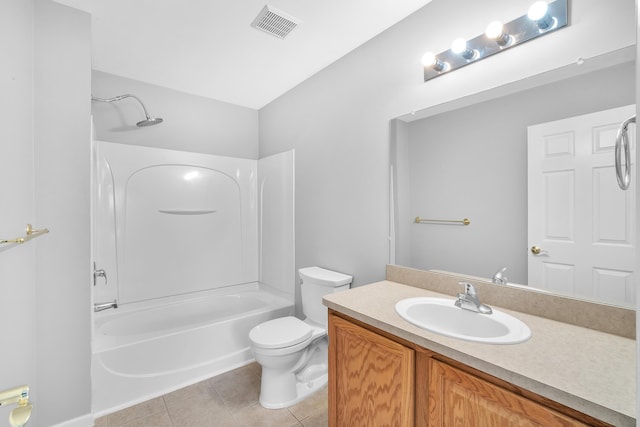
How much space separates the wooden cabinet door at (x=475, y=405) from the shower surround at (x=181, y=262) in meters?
1.81

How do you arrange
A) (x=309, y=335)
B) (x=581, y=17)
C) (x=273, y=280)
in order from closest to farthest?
(x=581, y=17) → (x=309, y=335) → (x=273, y=280)

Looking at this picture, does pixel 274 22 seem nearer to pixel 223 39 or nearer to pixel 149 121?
pixel 223 39

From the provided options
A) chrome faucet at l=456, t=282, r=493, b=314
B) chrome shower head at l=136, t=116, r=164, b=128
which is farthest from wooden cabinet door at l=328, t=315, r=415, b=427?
chrome shower head at l=136, t=116, r=164, b=128

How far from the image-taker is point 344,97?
2209 millimetres

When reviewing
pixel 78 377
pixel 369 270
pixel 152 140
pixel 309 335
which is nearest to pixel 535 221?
pixel 369 270

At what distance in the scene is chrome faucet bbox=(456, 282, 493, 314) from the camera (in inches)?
48.8

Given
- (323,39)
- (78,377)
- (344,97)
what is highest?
(323,39)

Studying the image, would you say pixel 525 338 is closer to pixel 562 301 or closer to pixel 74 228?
pixel 562 301

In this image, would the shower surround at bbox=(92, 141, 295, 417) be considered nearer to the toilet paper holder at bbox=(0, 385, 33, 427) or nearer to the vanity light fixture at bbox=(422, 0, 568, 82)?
the toilet paper holder at bbox=(0, 385, 33, 427)

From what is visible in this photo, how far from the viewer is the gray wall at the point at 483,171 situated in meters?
1.16

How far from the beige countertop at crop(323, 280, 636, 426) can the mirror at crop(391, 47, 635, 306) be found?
22cm

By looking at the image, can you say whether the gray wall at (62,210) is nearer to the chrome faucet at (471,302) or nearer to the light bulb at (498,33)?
the chrome faucet at (471,302)

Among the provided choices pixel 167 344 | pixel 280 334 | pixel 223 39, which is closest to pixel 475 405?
pixel 280 334

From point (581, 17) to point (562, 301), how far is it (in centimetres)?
112
